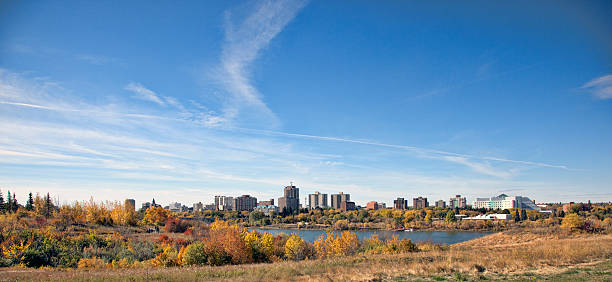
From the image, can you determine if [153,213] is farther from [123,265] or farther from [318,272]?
[318,272]

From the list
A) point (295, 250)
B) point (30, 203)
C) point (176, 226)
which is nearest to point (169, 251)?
point (295, 250)

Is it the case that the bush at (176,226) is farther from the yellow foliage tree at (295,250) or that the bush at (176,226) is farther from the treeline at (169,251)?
the yellow foliage tree at (295,250)

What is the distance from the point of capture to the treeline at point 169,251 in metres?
30.9

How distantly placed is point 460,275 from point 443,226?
12627 centimetres

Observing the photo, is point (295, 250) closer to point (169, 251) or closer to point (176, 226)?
point (169, 251)

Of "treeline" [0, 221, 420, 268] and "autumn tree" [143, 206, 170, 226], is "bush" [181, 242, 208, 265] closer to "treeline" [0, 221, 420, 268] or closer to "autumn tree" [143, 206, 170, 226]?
"treeline" [0, 221, 420, 268]

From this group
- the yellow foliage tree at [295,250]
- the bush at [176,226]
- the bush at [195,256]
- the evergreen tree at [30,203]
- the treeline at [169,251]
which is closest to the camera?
the bush at [195,256]

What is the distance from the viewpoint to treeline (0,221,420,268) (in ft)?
101

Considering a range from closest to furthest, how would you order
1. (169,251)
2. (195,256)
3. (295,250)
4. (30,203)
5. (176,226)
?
(195,256) < (169,251) < (295,250) < (176,226) < (30,203)

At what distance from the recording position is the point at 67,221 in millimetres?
72062

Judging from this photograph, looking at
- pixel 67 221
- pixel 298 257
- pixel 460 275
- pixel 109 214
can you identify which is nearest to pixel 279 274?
pixel 460 275

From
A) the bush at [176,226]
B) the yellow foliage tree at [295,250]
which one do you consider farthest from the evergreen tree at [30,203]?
the yellow foliage tree at [295,250]

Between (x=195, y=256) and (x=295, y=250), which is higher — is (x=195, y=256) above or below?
above

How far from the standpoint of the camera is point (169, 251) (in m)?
37.5
